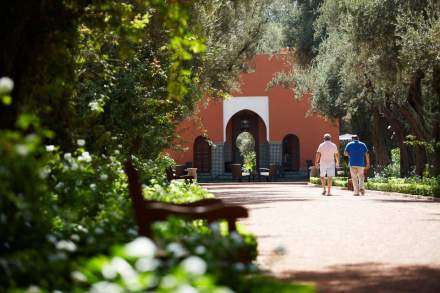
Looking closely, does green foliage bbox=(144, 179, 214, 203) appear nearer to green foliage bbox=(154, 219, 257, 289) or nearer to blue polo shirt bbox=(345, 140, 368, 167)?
green foliage bbox=(154, 219, 257, 289)

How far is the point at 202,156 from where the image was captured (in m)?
41.0

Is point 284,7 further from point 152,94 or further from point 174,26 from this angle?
point 174,26

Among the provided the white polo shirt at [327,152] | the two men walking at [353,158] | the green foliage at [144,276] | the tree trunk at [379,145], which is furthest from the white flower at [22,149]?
the tree trunk at [379,145]

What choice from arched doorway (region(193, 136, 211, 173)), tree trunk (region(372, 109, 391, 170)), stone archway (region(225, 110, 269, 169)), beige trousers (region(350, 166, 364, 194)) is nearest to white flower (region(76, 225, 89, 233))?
beige trousers (region(350, 166, 364, 194))

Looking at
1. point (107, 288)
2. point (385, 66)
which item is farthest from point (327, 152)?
point (107, 288)

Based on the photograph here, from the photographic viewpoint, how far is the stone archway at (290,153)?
40.5 m

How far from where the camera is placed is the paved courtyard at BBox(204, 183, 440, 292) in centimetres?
579

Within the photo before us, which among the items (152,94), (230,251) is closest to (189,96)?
(152,94)

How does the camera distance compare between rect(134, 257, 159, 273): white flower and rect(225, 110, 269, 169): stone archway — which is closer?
rect(134, 257, 159, 273): white flower

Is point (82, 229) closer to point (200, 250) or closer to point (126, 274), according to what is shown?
point (200, 250)

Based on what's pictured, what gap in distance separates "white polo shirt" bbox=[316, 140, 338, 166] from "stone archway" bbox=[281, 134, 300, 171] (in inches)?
825

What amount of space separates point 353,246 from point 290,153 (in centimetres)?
3333

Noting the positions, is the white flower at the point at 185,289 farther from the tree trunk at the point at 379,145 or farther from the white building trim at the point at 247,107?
the white building trim at the point at 247,107

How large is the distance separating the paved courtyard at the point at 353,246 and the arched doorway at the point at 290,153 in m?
26.7
